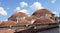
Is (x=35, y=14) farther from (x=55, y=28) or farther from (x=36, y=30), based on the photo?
(x=55, y=28)

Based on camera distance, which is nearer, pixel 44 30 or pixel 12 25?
pixel 44 30

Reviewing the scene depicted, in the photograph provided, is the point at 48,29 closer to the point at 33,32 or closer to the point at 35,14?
the point at 33,32

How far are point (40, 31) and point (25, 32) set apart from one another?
2365mm

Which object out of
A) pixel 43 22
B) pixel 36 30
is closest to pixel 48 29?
pixel 36 30

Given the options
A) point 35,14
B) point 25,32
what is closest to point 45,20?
point 25,32

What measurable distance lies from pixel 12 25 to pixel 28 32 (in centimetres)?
911

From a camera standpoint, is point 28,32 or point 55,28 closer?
point 55,28

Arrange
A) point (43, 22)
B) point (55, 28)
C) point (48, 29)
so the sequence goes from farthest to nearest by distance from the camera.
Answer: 1. point (43, 22)
2. point (48, 29)
3. point (55, 28)

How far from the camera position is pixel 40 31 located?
19344 mm

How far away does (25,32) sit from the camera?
21.1 meters

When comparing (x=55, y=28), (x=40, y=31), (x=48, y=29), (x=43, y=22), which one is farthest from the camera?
(x=43, y=22)

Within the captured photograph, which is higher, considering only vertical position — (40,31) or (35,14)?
(35,14)

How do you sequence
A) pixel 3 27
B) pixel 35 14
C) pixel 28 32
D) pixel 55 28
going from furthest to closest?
1. pixel 35 14
2. pixel 3 27
3. pixel 28 32
4. pixel 55 28

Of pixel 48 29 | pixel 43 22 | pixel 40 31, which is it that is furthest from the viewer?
pixel 43 22
